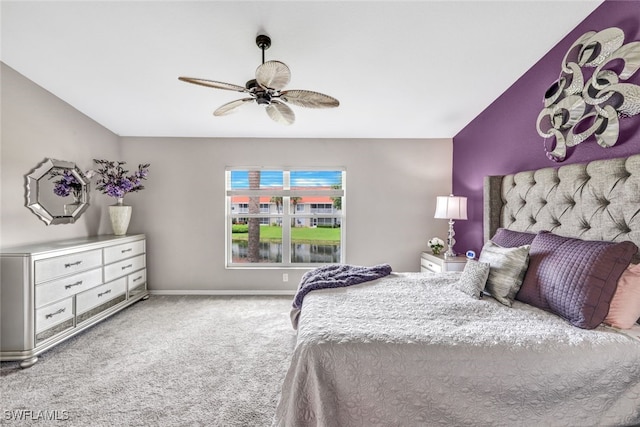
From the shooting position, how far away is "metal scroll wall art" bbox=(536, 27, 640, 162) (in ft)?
5.80

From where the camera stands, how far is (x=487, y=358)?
1.21 metres

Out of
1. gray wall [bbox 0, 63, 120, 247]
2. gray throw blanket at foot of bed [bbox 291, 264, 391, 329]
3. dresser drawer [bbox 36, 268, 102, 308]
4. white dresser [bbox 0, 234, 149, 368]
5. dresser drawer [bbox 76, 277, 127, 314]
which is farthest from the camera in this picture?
→ dresser drawer [bbox 76, 277, 127, 314]

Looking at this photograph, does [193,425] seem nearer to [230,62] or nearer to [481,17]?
[230,62]

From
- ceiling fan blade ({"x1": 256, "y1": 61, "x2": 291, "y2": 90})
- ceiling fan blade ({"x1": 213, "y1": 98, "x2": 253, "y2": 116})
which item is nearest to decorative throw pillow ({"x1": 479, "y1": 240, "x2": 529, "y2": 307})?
ceiling fan blade ({"x1": 256, "y1": 61, "x2": 291, "y2": 90})

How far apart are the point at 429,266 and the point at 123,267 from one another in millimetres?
3621

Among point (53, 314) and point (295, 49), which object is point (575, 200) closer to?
point (295, 49)

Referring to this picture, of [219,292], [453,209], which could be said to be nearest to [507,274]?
[453,209]

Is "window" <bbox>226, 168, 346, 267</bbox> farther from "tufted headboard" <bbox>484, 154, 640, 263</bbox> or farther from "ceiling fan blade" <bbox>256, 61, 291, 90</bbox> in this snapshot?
"ceiling fan blade" <bbox>256, 61, 291, 90</bbox>

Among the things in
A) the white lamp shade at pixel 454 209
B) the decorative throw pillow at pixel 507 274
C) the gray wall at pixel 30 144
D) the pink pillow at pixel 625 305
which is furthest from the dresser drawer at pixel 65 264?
the pink pillow at pixel 625 305

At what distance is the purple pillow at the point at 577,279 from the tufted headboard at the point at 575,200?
231 mm

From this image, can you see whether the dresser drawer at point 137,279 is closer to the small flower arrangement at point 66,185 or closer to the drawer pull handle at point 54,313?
the drawer pull handle at point 54,313

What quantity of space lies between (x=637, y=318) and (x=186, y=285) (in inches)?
170

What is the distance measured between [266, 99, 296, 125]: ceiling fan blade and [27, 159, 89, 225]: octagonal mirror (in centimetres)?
246

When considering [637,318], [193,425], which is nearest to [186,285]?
[193,425]
